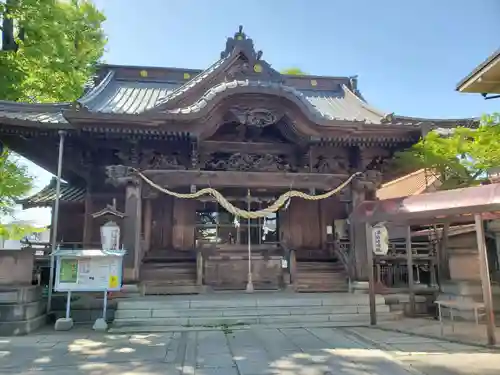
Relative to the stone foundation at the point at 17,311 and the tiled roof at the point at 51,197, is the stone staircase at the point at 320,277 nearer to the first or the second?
the stone foundation at the point at 17,311

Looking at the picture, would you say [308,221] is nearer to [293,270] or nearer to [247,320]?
[293,270]

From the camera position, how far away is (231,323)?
28.8 ft

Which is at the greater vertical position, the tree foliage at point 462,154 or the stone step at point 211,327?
the tree foliage at point 462,154

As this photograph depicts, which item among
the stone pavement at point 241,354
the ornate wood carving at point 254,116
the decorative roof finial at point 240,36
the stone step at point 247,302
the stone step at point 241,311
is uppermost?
the decorative roof finial at point 240,36

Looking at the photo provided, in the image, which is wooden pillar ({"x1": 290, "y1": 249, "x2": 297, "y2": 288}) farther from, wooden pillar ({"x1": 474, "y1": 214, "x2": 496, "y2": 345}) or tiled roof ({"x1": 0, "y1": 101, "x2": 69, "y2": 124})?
tiled roof ({"x1": 0, "y1": 101, "x2": 69, "y2": 124})

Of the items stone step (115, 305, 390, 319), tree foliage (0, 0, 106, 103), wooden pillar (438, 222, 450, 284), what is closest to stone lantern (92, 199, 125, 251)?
stone step (115, 305, 390, 319)

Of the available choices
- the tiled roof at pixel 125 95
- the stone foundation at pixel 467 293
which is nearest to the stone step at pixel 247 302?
the stone foundation at pixel 467 293

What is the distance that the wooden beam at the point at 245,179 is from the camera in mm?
10805

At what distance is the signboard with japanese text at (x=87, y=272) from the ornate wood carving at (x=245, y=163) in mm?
4045

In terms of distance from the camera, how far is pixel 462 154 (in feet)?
30.1

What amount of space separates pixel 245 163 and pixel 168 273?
422 centimetres

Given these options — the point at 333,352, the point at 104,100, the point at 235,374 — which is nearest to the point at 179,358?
the point at 235,374

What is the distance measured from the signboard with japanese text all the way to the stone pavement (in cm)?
A: 100

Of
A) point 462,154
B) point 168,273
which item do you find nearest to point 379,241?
point 462,154
